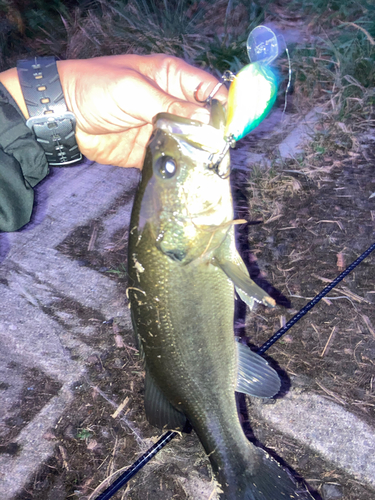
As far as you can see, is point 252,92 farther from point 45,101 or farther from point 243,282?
point 45,101

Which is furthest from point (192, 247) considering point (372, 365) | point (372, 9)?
point (372, 9)

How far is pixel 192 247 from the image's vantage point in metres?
2.16

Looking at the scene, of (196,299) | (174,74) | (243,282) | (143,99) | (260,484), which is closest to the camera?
(243,282)

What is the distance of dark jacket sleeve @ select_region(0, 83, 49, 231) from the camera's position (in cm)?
289

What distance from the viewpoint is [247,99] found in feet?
6.77

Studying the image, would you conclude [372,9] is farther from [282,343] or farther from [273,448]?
[273,448]

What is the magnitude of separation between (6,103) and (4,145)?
0.28m

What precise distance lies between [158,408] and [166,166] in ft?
4.27

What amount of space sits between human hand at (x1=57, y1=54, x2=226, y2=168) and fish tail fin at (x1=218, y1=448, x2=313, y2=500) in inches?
79.6

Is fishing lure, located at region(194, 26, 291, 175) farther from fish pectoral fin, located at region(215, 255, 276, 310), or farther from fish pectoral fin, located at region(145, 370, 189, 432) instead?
fish pectoral fin, located at region(145, 370, 189, 432)

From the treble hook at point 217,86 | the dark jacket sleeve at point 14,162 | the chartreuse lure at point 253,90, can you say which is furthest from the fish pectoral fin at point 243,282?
the dark jacket sleeve at point 14,162

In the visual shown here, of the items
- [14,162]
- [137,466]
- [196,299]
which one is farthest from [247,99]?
[137,466]

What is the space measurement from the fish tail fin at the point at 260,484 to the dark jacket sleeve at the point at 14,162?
209 centimetres

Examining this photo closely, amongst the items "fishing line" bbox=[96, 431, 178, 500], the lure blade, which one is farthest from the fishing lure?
"fishing line" bbox=[96, 431, 178, 500]
